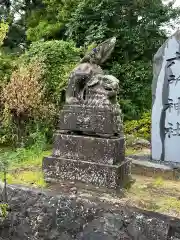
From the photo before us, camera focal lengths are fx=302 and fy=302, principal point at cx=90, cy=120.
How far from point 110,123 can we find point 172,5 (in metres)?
8.05

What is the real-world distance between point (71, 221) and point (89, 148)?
2.57 feet

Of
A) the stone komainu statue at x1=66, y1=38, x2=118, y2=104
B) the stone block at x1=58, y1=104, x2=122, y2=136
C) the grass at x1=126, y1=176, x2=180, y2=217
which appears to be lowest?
the grass at x1=126, y1=176, x2=180, y2=217

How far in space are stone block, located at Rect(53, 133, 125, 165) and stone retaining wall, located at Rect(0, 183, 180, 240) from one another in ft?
1.65

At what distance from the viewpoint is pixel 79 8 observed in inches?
383

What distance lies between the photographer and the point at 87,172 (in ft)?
10.5

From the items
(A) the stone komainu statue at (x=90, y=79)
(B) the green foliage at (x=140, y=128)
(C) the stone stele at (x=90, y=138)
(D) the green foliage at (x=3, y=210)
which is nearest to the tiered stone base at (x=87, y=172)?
(C) the stone stele at (x=90, y=138)

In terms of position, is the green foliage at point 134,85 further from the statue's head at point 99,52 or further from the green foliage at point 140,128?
the statue's head at point 99,52

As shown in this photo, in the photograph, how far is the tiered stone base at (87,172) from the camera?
3.10m

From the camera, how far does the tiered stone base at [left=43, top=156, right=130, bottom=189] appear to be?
3096 mm

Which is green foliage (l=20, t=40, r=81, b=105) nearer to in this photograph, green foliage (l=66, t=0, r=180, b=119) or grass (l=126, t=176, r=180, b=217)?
green foliage (l=66, t=0, r=180, b=119)

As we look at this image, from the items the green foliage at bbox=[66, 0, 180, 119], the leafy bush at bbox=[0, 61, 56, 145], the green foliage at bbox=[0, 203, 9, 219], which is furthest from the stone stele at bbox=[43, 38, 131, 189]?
the green foliage at bbox=[66, 0, 180, 119]

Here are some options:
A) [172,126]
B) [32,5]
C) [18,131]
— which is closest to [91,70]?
[172,126]

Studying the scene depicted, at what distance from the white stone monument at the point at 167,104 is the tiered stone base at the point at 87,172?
1.39 metres

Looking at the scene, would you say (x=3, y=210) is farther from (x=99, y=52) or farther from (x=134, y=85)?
(x=134, y=85)
